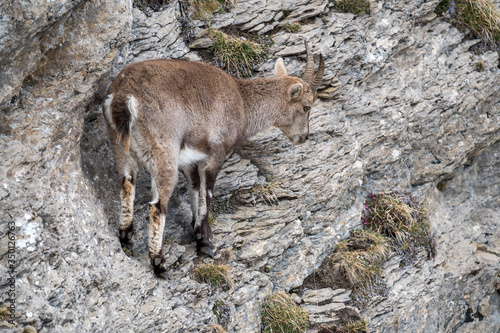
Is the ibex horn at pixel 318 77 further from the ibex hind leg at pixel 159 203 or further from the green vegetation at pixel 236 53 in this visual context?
the ibex hind leg at pixel 159 203

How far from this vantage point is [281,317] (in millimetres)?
8047

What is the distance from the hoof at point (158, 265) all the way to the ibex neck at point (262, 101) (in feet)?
9.03

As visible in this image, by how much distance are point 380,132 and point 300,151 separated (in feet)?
6.75

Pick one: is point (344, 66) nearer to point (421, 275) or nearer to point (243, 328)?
point (421, 275)

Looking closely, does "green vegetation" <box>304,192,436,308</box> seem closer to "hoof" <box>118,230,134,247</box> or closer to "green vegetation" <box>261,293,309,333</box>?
"green vegetation" <box>261,293,309,333</box>

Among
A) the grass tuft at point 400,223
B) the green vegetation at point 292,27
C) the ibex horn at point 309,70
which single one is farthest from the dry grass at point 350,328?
the green vegetation at point 292,27

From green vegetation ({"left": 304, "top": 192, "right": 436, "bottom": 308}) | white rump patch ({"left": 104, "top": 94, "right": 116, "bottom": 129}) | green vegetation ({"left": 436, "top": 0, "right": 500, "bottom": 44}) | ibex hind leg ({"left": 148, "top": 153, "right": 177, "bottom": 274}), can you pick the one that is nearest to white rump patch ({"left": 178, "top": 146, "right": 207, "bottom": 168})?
ibex hind leg ({"left": 148, "top": 153, "right": 177, "bottom": 274})

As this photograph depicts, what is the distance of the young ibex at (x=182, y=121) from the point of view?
263 inches

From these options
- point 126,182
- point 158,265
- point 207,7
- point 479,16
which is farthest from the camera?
point 479,16

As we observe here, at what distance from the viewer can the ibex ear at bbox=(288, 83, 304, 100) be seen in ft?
29.0

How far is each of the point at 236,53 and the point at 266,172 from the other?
2.29 meters

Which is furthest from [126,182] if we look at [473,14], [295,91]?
[473,14]

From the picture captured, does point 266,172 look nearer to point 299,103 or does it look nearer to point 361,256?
point 299,103

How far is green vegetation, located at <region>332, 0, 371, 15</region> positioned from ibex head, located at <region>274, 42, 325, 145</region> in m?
2.44
